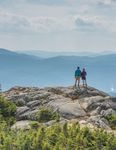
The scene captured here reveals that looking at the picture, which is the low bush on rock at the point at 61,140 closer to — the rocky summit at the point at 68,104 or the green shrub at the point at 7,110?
the rocky summit at the point at 68,104

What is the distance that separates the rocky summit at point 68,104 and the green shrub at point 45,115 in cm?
84

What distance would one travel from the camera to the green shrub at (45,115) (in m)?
65.6

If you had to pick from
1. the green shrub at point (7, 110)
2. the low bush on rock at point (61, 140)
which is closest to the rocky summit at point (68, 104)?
the green shrub at point (7, 110)

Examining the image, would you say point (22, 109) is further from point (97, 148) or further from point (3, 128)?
point (97, 148)

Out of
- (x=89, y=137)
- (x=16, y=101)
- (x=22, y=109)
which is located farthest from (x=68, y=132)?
(x=16, y=101)

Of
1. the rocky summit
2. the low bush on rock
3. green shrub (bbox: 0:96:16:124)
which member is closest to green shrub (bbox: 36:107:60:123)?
the rocky summit

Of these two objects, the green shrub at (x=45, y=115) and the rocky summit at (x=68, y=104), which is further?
the rocky summit at (x=68, y=104)

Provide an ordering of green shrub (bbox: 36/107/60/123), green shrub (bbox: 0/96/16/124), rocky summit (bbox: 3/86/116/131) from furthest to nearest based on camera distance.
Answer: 1. green shrub (bbox: 0/96/16/124)
2. rocky summit (bbox: 3/86/116/131)
3. green shrub (bbox: 36/107/60/123)

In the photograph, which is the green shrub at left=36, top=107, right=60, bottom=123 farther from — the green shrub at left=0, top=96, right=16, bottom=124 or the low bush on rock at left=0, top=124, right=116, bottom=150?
the low bush on rock at left=0, top=124, right=116, bottom=150

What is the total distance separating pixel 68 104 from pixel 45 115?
17.4 feet

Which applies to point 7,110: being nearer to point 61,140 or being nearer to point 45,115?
point 45,115

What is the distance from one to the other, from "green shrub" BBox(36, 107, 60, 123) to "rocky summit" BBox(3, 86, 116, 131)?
0.84 meters

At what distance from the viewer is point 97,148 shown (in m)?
49.3

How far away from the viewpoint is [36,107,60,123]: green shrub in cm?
6562
